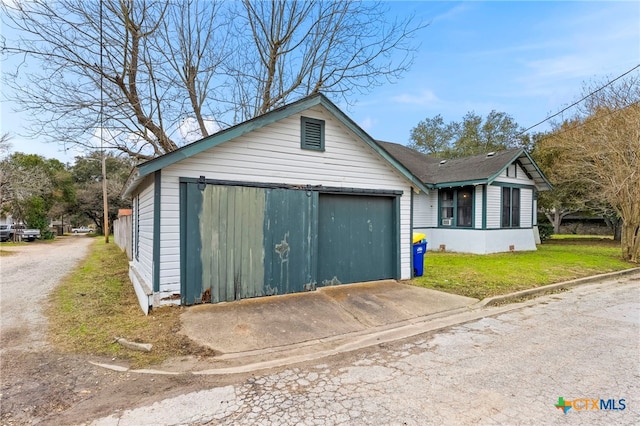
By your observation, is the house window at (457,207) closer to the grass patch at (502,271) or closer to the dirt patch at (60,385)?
the grass patch at (502,271)

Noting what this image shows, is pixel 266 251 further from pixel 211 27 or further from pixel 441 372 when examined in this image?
pixel 211 27

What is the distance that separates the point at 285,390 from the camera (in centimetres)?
324

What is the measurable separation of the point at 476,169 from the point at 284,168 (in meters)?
11.4

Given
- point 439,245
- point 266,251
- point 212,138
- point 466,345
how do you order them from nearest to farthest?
point 466,345 → point 212,138 → point 266,251 → point 439,245

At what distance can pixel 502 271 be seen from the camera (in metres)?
9.85

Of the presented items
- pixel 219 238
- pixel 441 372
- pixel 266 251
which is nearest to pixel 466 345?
pixel 441 372

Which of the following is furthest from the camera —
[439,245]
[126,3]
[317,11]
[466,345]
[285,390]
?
[439,245]

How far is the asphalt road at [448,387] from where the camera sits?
276cm

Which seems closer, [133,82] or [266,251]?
[266,251]

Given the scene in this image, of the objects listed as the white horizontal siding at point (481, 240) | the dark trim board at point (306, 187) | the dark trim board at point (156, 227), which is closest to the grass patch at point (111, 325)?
the dark trim board at point (156, 227)

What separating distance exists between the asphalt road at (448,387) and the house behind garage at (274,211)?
2.72 metres

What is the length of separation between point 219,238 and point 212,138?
69.3 inches

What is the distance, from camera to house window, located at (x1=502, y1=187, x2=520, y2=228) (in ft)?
49.3

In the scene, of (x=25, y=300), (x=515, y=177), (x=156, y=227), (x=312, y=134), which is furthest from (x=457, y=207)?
(x=25, y=300)
